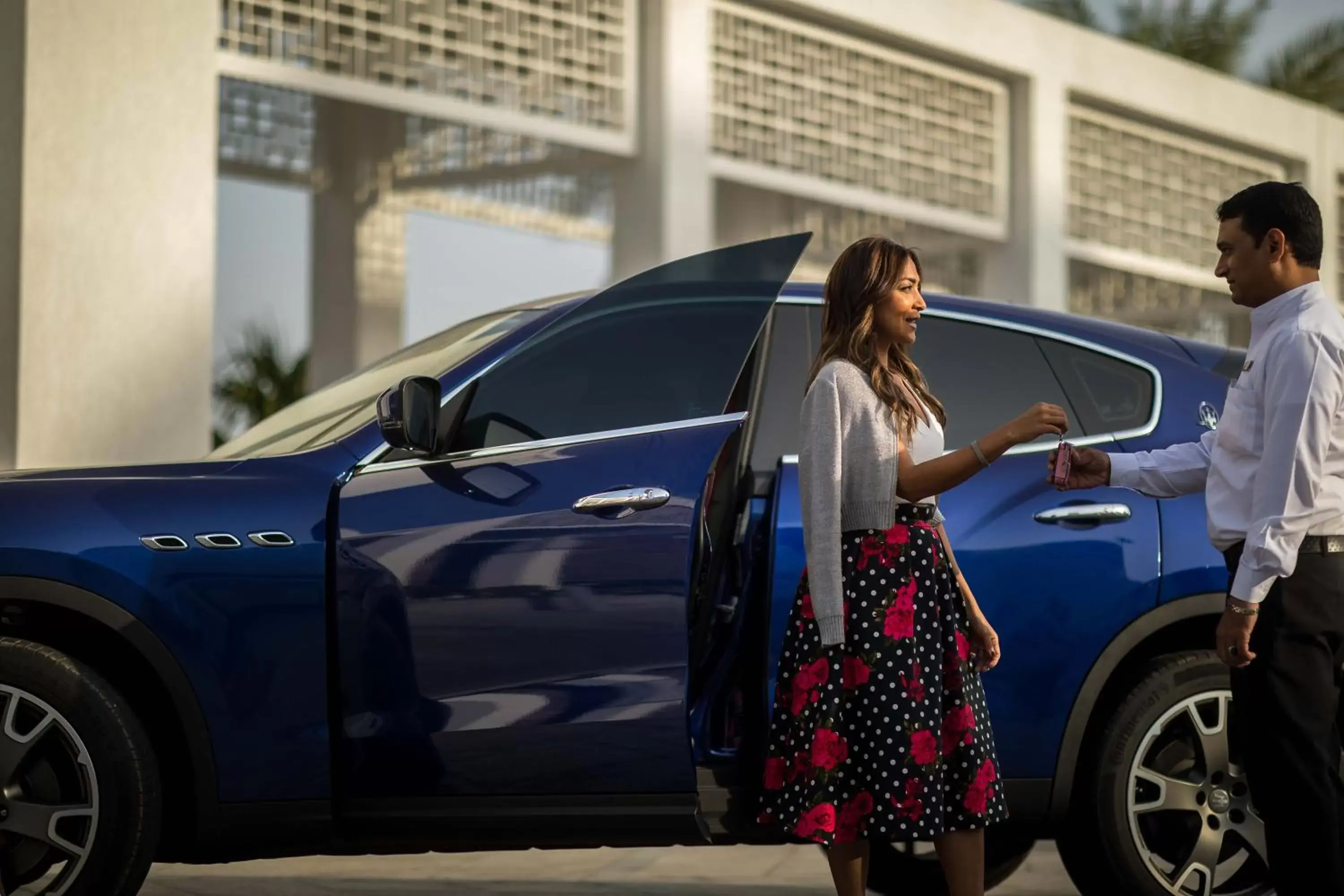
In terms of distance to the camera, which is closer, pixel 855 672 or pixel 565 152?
pixel 855 672

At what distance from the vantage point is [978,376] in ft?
15.1

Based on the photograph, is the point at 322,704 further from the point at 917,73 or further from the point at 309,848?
the point at 917,73

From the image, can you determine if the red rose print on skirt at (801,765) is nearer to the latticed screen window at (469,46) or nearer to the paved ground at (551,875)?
the paved ground at (551,875)

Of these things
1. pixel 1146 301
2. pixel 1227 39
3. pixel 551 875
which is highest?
pixel 1227 39

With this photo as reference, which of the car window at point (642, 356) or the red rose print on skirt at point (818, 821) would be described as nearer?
the red rose print on skirt at point (818, 821)

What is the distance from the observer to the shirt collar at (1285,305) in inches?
141

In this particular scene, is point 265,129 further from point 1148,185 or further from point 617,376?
point 617,376

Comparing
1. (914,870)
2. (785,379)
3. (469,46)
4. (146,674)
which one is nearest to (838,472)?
(785,379)

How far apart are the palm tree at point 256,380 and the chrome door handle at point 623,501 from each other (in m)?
12.1

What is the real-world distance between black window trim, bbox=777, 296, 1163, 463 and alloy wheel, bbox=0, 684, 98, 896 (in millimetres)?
1985

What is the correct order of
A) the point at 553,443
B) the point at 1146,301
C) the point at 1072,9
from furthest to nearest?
the point at 1072,9, the point at 1146,301, the point at 553,443

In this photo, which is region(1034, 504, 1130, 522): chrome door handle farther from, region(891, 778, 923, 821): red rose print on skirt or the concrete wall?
the concrete wall

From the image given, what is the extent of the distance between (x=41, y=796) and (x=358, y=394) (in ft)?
4.26

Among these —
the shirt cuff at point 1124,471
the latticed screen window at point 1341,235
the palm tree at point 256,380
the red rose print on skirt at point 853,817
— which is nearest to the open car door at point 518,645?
the red rose print on skirt at point 853,817
